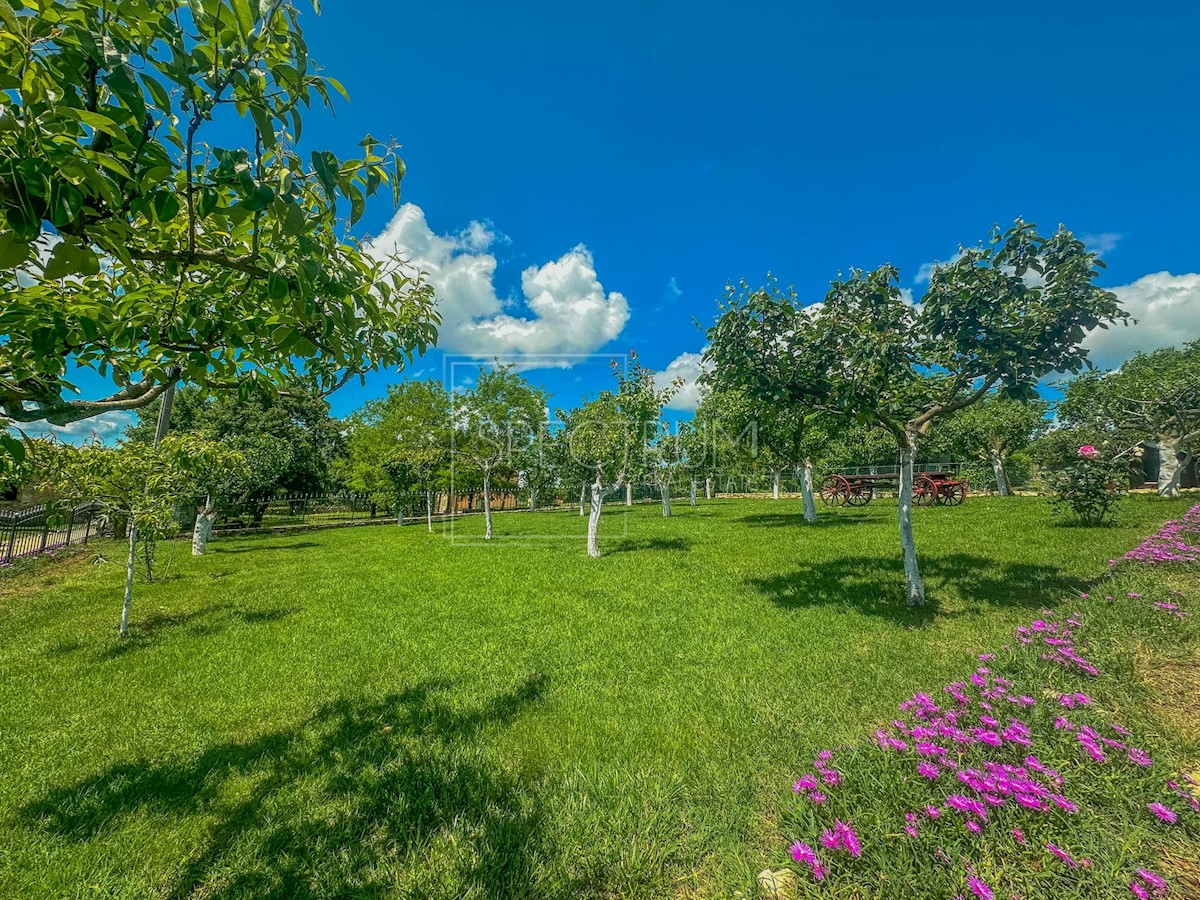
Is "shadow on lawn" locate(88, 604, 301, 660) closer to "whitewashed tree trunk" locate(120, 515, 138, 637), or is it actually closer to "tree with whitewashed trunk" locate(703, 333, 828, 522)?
"whitewashed tree trunk" locate(120, 515, 138, 637)

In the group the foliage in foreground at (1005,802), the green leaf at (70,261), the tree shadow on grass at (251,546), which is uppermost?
the green leaf at (70,261)

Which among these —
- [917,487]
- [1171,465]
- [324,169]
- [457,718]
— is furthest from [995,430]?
[324,169]

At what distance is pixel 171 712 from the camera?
14.0ft

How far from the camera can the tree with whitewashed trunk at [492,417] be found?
63.5ft

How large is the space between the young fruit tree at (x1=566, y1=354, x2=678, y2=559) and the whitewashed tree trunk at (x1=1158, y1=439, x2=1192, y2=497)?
2056 centimetres

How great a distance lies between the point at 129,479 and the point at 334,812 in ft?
21.5

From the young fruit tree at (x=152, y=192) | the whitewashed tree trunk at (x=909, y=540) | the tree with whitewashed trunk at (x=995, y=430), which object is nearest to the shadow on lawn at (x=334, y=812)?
the young fruit tree at (x=152, y=192)

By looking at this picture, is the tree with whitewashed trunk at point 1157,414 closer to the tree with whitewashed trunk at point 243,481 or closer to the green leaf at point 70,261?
the green leaf at point 70,261

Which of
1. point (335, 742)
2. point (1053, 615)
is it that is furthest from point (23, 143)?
point (1053, 615)

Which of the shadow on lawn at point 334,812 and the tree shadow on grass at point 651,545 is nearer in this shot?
the shadow on lawn at point 334,812

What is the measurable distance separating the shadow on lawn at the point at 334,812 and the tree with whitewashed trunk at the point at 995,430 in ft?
109

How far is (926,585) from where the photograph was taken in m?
7.55

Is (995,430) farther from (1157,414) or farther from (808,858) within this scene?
(808,858)

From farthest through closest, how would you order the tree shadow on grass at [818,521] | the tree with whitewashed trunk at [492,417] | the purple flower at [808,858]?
1. the tree with whitewashed trunk at [492,417]
2. the tree shadow on grass at [818,521]
3. the purple flower at [808,858]
